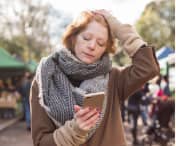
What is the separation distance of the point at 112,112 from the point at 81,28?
0.38 m

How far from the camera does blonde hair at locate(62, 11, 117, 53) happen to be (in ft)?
5.94

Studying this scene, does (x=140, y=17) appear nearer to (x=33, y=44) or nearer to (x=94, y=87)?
(x=33, y=44)

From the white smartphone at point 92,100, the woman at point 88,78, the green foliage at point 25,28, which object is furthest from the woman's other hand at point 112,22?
the green foliage at point 25,28

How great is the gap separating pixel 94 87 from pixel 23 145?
7.02 metres

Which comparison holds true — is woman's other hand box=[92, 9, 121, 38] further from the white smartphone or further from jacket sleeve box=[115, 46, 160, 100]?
the white smartphone

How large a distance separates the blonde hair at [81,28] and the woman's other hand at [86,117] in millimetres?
387

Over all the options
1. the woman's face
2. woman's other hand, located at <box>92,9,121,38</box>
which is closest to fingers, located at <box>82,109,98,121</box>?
the woman's face

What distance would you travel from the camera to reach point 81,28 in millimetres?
1817

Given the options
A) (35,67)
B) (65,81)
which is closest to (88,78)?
(65,81)

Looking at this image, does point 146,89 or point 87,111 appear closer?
point 87,111

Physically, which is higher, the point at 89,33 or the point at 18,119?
the point at 89,33

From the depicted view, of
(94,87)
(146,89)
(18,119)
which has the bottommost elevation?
(18,119)

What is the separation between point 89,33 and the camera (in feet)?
5.90

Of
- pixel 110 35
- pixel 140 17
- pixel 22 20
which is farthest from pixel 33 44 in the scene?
pixel 110 35
